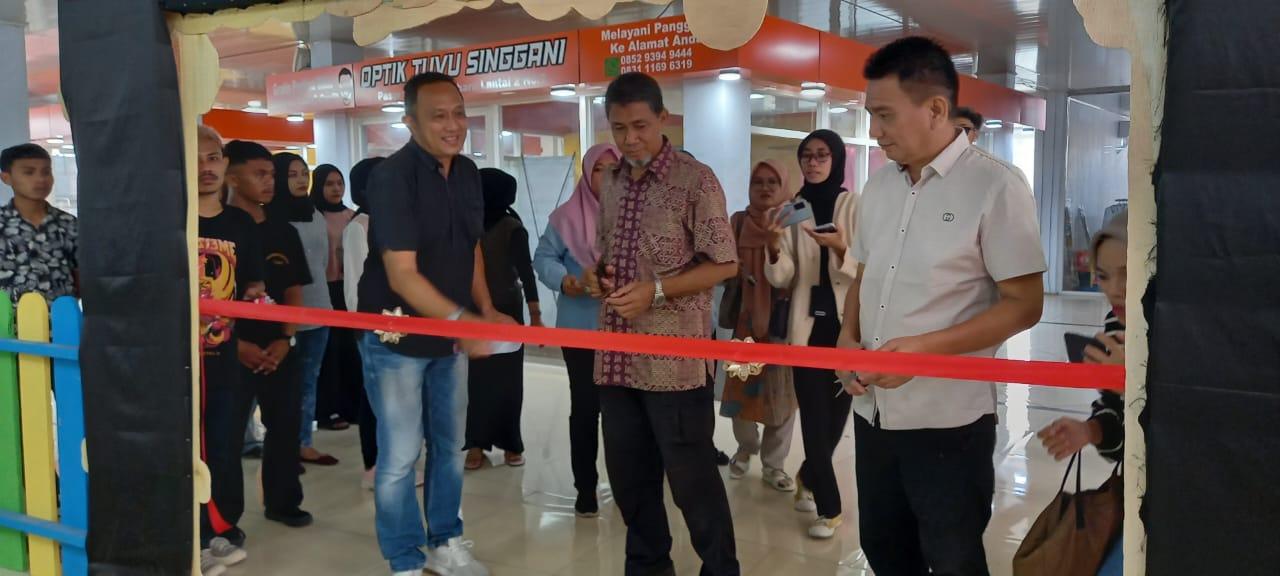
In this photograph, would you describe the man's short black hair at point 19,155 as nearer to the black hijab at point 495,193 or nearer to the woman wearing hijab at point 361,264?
the woman wearing hijab at point 361,264

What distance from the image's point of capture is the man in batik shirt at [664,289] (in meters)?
2.48

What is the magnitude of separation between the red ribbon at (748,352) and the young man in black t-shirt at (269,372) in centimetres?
82

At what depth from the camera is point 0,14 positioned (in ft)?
20.9

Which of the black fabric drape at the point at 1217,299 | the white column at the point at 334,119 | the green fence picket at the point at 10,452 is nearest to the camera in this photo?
the black fabric drape at the point at 1217,299

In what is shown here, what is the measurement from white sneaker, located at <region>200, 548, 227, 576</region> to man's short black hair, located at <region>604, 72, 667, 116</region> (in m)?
2.11

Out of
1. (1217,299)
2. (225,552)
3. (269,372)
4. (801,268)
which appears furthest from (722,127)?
(1217,299)

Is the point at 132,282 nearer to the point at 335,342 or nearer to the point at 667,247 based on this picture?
the point at 667,247

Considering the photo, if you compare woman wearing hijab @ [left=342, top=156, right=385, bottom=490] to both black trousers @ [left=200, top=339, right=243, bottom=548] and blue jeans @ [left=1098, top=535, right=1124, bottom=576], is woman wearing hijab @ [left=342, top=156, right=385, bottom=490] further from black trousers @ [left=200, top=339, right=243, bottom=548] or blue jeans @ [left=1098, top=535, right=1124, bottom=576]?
blue jeans @ [left=1098, top=535, right=1124, bottom=576]

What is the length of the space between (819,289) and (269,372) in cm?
218

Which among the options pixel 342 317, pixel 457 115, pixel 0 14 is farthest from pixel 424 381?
pixel 0 14

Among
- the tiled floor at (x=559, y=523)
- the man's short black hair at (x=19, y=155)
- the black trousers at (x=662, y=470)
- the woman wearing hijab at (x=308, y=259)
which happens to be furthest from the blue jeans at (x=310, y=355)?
the black trousers at (x=662, y=470)

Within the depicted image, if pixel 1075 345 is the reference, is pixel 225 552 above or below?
below

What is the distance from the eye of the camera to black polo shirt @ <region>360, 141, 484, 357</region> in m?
2.67

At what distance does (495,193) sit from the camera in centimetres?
382
